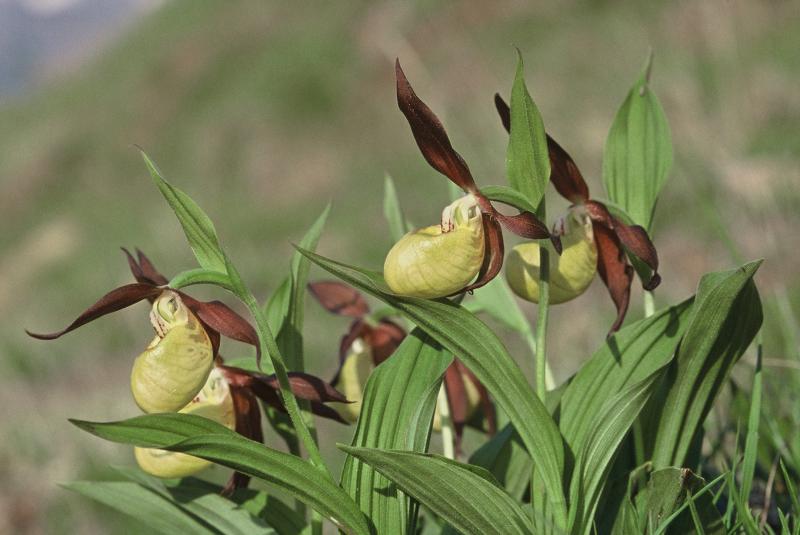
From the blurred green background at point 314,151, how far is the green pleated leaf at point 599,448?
1.85 ft

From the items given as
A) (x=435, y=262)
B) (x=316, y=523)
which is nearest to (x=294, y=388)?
(x=316, y=523)

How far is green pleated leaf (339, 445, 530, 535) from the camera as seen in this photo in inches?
40.0

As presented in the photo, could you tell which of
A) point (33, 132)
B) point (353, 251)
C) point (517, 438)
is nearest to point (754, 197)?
point (517, 438)

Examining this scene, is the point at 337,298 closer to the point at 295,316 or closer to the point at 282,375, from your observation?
the point at 295,316

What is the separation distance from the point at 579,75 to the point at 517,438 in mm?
10096

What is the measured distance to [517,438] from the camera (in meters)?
1.38

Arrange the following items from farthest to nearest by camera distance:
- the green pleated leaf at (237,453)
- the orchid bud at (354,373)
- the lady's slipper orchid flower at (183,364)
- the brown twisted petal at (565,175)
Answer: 1. the orchid bud at (354,373)
2. the brown twisted petal at (565,175)
3. the lady's slipper orchid flower at (183,364)
4. the green pleated leaf at (237,453)

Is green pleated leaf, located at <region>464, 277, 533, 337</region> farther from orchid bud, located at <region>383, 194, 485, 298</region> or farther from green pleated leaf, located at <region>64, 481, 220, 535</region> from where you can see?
green pleated leaf, located at <region>64, 481, 220, 535</region>

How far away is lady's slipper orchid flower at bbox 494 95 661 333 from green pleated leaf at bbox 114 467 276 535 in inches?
23.4

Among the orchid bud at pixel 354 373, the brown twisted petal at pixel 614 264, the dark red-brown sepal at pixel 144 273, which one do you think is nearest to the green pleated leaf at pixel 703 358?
the brown twisted petal at pixel 614 264

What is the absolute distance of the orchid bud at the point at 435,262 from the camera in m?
1.04

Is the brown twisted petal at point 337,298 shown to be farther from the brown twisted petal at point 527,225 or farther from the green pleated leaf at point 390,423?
the brown twisted petal at point 527,225

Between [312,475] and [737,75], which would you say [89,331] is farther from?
[312,475]

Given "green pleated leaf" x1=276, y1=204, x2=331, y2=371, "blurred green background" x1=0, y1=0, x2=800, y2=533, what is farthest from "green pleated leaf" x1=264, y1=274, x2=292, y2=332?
"blurred green background" x1=0, y1=0, x2=800, y2=533
